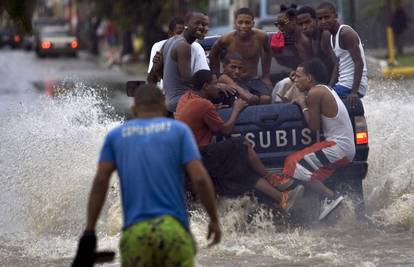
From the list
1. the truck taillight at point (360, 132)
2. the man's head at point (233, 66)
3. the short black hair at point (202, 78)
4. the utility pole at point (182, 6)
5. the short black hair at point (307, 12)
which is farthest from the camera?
the utility pole at point (182, 6)

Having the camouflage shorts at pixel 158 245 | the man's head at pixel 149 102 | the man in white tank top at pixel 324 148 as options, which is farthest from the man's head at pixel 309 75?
the camouflage shorts at pixel 158 245

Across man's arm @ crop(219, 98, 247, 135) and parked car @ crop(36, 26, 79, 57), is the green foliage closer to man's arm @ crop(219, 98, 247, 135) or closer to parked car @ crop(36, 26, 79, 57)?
man's arm @ crop(219, 98, 247, 135)

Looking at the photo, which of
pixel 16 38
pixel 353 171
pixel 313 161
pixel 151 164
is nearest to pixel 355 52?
pixel 353 171

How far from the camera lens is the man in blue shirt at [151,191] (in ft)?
17.9

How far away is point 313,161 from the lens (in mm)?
9766

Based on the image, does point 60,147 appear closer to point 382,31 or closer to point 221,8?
point 221,8

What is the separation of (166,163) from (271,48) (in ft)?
19.0

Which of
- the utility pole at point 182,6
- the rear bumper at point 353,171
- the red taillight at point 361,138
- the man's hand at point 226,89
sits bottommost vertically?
the utility pole at point 182,6

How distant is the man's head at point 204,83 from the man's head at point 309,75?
0.77 meters

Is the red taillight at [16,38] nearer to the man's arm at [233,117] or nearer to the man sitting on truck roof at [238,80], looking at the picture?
the man sitting on truck roof at [238,80]

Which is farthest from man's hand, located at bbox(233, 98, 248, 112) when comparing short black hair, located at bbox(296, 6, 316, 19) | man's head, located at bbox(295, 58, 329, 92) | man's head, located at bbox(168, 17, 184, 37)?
man's head, located at bbox(168, 17, 184, 37)

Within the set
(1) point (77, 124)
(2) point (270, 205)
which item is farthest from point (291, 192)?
(1) point (77, 124)

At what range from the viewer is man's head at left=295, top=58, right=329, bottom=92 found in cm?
995

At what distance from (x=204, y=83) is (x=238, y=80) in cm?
112
